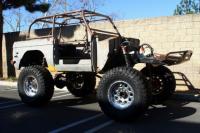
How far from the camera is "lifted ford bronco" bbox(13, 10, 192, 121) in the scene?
8.35 m

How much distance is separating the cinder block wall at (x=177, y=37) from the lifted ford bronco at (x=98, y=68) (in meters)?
1.98

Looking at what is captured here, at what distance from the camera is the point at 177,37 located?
12398 mm

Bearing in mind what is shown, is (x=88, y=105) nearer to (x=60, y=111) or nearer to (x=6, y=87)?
(x=60, y=111)

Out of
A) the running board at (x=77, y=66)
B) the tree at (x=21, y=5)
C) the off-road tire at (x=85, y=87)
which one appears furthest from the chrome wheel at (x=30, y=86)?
the tree at (x=21, y=5)

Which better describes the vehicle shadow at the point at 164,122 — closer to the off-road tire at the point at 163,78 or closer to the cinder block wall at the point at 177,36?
the off-road tire at the point at 163,78

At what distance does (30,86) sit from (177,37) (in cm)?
463

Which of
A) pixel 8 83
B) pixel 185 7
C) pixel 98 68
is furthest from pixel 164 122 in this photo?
pixel 185 7

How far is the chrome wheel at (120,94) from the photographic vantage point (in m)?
8.40

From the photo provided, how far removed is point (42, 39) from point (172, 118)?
3.81 metres

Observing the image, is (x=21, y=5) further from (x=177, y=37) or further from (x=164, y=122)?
(x=164, y=122)

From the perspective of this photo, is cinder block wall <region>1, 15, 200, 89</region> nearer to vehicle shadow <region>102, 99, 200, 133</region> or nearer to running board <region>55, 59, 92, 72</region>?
vehicle shadow <region>102, 99, 200, 133</region>

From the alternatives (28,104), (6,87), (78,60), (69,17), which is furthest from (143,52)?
(6,87)

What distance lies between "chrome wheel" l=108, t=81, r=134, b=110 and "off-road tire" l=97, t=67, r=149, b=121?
0.04m

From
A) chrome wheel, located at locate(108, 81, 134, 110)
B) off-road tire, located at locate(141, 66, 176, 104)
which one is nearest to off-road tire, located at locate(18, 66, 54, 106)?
chrome wheel, located at locate(108, 81, 134, 110)
